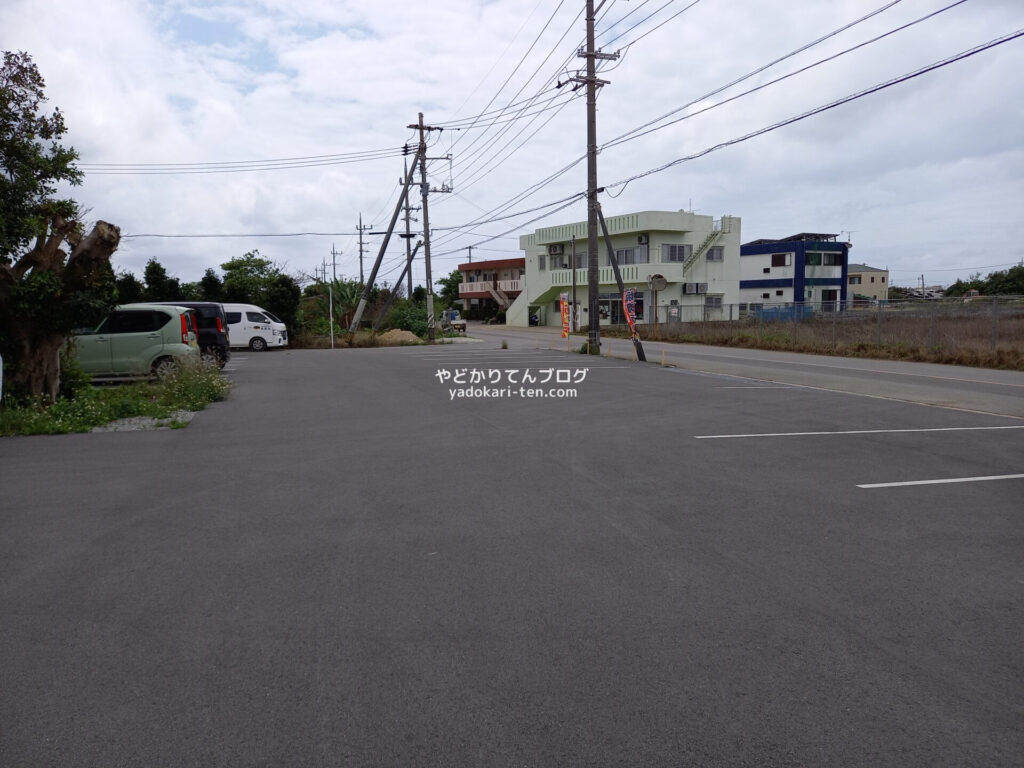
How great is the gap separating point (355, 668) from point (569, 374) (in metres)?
16.5

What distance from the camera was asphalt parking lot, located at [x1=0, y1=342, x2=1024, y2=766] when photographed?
10.6 feet

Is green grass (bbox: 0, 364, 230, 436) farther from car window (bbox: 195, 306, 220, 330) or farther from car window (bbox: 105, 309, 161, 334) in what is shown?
car window (bbox: 195, 306, 220, 330)

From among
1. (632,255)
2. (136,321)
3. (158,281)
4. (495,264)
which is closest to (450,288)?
(495,264)

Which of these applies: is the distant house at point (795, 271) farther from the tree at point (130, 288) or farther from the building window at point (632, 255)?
the tree at point (130, 288)

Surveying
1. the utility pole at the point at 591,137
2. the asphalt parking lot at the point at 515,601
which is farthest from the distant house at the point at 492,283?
the asphalt parking lot at the point at 515,601

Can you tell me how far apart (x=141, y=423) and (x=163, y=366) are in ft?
16.5

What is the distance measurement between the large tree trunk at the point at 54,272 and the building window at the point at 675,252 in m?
44.9

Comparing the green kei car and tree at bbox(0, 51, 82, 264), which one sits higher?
tree at bbox(0, 51, 82, 264)

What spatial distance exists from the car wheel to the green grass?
274mm

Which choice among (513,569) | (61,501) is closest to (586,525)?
(513,569)

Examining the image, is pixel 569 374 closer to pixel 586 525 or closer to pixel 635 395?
pixel 635 395

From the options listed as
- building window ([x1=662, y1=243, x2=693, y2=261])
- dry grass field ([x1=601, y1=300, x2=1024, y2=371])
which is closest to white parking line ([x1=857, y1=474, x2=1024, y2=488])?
dry grass field ([x1=601, y1=300, x2=1024, y2=371])

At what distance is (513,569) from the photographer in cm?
519

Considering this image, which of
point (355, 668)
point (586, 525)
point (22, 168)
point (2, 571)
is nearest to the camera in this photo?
point (355, 668)
